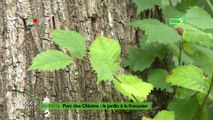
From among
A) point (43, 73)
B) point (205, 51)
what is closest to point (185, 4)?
point (205, 51)

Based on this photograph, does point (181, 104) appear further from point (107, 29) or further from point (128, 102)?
point (107, 29)

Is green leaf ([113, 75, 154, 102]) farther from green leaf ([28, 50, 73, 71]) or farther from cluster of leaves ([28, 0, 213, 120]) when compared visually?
green leaf ([28, 50, 73, 71])

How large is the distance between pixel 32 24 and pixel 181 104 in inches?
24.6

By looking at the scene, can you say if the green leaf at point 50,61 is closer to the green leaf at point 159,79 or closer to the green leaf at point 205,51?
the green leaf at point 159,79

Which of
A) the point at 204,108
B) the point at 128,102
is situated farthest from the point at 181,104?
the point at 128,102

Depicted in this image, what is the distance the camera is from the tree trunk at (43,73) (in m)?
1.14

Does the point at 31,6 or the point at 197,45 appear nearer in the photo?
the point at 31,6

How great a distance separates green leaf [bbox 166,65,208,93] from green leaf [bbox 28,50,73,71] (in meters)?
0.38

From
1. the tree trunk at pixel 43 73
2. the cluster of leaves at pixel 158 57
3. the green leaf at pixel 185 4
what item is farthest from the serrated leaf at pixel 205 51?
the tree trunk at pixel 43 73

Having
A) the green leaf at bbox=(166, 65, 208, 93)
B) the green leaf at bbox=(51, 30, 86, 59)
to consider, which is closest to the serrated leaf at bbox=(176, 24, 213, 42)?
the green leaf at bbox=(166, 65, 208, 93)

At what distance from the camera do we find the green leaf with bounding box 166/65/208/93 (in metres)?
1.12

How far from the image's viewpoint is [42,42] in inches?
46.7

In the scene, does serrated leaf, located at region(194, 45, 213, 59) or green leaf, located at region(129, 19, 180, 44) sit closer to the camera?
green leaf, located at region(129, 19, 180, 44)

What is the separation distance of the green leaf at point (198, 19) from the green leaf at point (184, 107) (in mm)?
293
